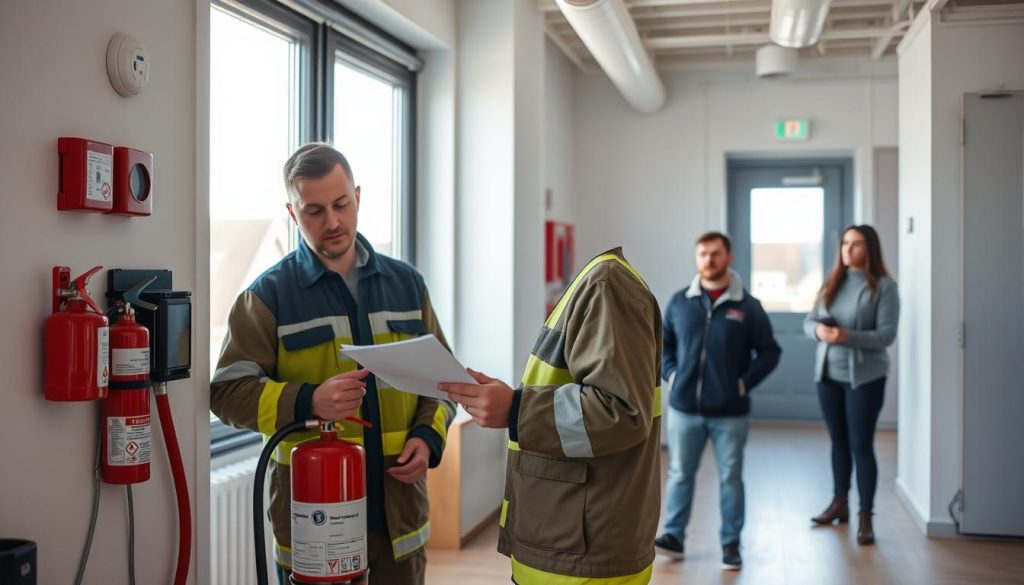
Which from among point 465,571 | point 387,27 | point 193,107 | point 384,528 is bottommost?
point 465,571

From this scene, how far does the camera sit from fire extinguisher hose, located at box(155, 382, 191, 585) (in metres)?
2.12

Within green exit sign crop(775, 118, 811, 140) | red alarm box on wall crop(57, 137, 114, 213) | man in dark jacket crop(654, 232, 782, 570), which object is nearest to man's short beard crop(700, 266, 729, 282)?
man in dark jacket crop(654, 232, 782, 570)

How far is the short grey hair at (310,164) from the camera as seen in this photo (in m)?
2.24

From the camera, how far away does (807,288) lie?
25.4 feet

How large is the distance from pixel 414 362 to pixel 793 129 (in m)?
6.03

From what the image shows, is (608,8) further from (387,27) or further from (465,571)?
(465,571)

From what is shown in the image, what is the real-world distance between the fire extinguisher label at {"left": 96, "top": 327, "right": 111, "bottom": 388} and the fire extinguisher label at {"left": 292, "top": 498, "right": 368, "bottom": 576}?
469 mm

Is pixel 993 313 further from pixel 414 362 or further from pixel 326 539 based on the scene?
pixel 326 539

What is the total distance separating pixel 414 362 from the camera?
186 centimetres

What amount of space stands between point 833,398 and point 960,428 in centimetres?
62

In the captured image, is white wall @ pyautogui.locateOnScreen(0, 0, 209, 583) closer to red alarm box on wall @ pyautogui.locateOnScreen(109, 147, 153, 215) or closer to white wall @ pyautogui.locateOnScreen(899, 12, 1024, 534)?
red alarm box on wall @ pyautogui.locateOnScreen(109, 147, 153, 215)

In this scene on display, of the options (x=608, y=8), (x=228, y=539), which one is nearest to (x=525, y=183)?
(x=608, y=8)

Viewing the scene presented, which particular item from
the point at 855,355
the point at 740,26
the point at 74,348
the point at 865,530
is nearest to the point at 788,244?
the point at 740,26

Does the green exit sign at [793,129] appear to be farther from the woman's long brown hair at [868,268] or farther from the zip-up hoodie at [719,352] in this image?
the zip-up hoodie at [719,352]
